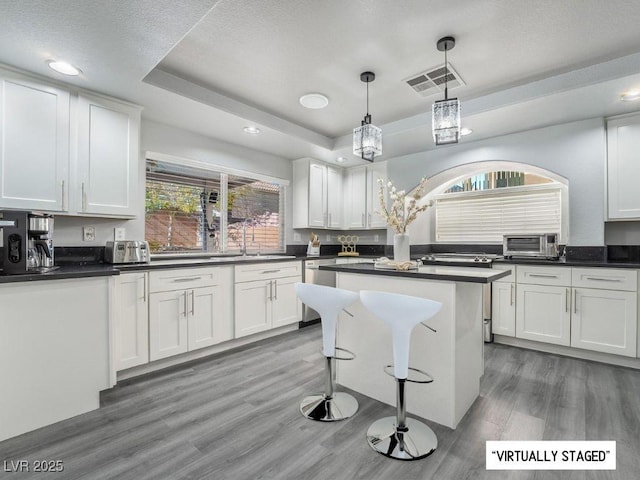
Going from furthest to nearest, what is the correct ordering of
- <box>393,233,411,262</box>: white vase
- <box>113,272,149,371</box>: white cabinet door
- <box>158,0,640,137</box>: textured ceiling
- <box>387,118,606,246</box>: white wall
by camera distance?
1. <box>387,118,606,246</box>: white wall
2. <box>113,272,149,371</box>: white cabinet door
3. <box>393,233,411,262</box>: white vase
4. <box>158,0,640,137</box>: textured ceiling

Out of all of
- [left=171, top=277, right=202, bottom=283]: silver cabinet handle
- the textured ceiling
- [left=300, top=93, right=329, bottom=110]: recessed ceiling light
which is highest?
the textured ceiling

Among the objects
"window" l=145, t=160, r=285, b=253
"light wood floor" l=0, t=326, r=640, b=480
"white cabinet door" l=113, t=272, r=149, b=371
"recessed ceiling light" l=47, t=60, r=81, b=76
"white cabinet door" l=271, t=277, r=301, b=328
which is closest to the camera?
"light wood floor" l=0, t=326, r=640, b=480

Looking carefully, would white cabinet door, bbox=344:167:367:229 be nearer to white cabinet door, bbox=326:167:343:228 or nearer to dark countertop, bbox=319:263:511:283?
white cabinet door, bbox=326:167:343:228

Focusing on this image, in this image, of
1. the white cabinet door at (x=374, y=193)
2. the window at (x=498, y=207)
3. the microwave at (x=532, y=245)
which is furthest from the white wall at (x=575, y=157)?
the white cabinet door at (x=374, y=193)

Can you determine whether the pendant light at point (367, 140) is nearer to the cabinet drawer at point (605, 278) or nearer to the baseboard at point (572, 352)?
the cabinet drawer at point (605, 278)

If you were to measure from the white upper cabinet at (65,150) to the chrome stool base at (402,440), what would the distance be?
2.63m

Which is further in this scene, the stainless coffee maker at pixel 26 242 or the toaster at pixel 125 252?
the toaster at pixel 125 252

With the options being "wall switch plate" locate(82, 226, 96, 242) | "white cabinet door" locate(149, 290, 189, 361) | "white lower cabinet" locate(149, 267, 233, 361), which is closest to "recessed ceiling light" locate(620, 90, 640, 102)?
"white lower cabinet" locate(149, 267, 233, 361)

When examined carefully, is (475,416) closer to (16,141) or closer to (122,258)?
(122,258)

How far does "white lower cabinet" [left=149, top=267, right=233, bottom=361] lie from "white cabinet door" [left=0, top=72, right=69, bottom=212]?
974mm

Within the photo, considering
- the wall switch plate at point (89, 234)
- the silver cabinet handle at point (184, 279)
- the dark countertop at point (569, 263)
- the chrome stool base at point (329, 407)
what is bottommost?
the chrome stool base at point (329, 407)

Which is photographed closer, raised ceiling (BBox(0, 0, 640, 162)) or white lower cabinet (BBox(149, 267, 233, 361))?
raised ceiling (BBox(0, 0, 640, 162))

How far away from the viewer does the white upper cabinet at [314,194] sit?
450 centimetres

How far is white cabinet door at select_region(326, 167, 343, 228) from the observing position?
4836 millimetres
